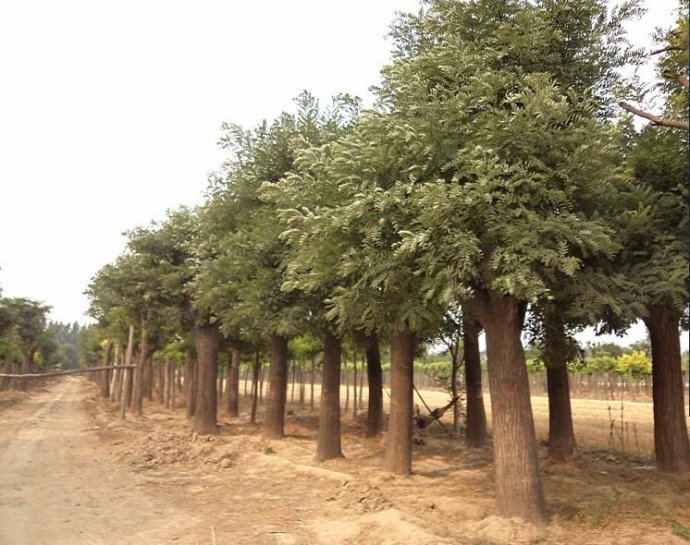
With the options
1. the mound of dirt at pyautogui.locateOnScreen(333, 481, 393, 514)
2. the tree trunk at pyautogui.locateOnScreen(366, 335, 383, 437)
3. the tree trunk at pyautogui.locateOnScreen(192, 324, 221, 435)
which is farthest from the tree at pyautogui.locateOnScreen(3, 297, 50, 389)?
the mound of dirt at pyautogui.locateOnScreen(333, 481, 393, 514)

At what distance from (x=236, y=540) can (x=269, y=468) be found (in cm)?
558

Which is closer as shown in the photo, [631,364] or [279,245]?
[279,245]

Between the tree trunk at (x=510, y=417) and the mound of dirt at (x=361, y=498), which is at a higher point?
the tree trunk at (x=510, y=417)

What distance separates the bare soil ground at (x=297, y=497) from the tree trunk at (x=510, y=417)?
34 cm

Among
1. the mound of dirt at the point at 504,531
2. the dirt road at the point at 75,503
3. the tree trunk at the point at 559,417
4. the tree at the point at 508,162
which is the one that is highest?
the tree at the point at 508,162

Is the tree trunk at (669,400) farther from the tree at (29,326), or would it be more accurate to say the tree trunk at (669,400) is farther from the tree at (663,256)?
the tree at (29,326)

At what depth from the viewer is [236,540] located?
8.21 m

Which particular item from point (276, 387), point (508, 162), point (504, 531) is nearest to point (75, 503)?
point (504, 531)

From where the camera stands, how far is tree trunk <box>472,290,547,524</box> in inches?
332

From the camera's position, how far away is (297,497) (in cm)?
1098

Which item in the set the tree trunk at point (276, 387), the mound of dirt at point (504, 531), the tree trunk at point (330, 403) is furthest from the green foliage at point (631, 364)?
the mound of dirt at point (504, 531)

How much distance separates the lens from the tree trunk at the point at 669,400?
1162 centimetres

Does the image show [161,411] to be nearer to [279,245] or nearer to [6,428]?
[6,428]

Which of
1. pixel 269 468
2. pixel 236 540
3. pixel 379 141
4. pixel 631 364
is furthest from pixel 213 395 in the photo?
pixel 631 364
